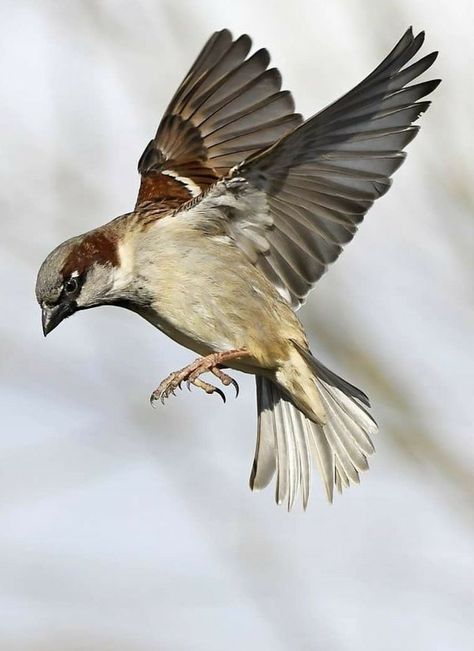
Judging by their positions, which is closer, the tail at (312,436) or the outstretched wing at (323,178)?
the outstretched wing at (323,178)

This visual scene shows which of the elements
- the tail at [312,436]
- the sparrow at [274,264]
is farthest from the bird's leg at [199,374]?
the tail at [312,436]

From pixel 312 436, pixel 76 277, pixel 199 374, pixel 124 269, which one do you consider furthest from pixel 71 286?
pixel 312 436

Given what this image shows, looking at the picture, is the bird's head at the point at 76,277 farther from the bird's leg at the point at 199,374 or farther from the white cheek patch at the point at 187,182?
the white cheek patch at the point at 187,182

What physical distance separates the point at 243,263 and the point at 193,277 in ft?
0.92

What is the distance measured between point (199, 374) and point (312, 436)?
113 cm

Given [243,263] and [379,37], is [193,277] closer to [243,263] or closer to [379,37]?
[243,263]

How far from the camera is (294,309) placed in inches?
231

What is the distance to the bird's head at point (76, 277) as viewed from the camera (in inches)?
218

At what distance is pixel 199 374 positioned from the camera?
5289 millimetres

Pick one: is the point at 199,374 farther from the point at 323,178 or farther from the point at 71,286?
the point at 323,178

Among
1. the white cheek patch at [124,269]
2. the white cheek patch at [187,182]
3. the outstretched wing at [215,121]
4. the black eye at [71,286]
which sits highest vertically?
the outstretched wing at [215,121]

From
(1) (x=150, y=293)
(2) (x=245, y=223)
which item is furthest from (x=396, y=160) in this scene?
(1) (x=150, y=293)

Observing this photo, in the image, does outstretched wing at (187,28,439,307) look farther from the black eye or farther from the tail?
the black eye

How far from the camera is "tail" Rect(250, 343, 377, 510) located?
5.90 meters
